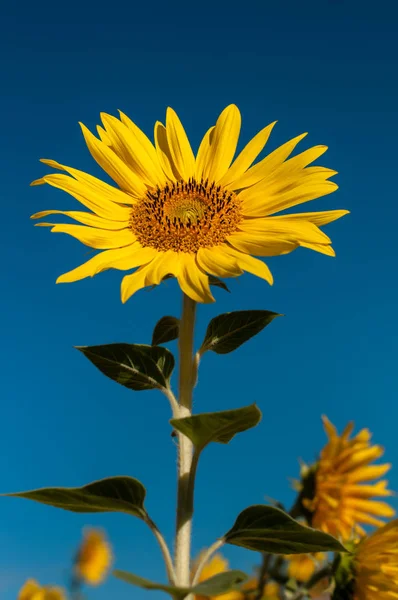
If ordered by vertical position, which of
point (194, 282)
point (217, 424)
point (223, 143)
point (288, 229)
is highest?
point (223, 143)

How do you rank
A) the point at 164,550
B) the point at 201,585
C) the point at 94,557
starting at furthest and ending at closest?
the point at 94,557, the point at 164,550, the point at 201,585

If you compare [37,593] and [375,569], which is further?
[37,593]

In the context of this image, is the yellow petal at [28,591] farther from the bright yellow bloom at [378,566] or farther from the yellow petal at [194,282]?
the yellow petal at [194,282]

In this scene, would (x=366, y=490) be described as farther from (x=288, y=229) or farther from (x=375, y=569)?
(x=288, y=229)

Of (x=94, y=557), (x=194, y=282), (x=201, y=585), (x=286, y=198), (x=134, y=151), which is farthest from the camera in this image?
(x=94, y=557)

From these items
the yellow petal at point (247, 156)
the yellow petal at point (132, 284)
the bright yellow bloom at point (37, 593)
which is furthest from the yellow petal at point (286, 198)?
the bright yellow bloom at point (37, 593)

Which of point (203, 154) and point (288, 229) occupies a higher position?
point (203, 154)

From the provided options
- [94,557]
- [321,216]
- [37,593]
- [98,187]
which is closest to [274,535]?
[321,216]
